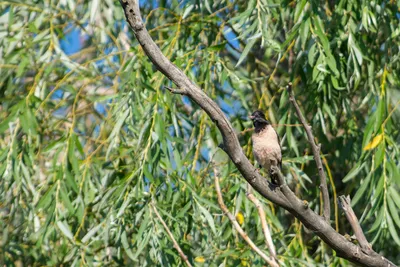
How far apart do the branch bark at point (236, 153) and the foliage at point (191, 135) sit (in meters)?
1.34

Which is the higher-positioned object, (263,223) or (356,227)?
(356,227)

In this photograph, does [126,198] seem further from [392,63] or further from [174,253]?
[392,63]

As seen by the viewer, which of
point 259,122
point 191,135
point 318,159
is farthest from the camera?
point 191,135

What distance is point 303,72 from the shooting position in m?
5.32

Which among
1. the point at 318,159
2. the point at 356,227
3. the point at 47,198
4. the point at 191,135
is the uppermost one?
the point at 318,159

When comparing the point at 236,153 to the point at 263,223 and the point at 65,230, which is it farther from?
the point at 65,230

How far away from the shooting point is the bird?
15.2 feet

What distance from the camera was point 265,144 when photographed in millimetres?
4637

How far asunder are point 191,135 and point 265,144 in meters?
0.80

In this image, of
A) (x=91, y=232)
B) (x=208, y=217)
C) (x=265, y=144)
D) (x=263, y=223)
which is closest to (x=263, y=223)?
(x=263, y=223)

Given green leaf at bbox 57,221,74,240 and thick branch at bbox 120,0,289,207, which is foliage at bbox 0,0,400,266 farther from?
thick branch at bbox 120,0,289,207

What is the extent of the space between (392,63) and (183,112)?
1.34 metres

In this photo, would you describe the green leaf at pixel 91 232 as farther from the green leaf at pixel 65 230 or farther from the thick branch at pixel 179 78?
the thick branch at pixel 179 78

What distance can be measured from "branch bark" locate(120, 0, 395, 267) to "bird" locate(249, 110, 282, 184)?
1.19 meters
